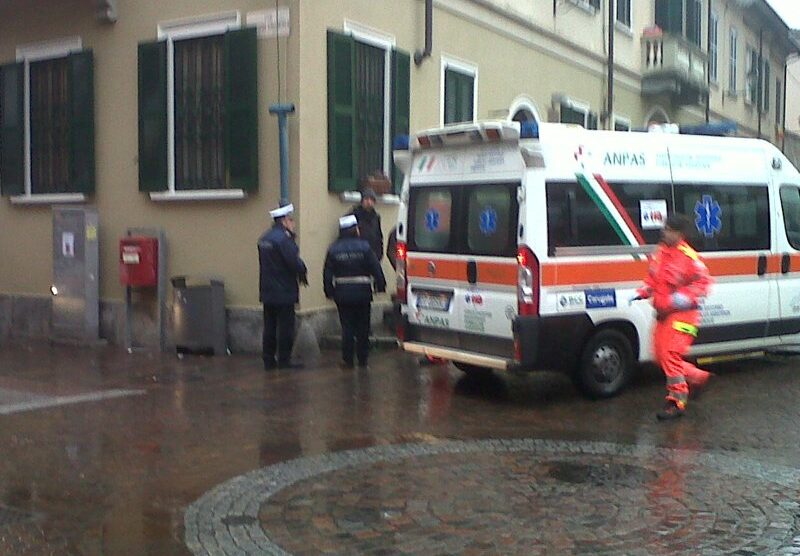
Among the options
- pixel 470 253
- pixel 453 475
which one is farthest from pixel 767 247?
pixel 453 475

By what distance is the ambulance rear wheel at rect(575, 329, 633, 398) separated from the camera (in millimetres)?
8594

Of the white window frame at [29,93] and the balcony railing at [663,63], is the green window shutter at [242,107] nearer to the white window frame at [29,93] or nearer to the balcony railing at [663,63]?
the white window frame at [29,93]

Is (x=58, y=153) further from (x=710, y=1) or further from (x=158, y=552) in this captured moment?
(x=710, y=1)

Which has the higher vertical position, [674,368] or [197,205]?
[197,205]

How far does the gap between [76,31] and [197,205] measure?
3.28 meters

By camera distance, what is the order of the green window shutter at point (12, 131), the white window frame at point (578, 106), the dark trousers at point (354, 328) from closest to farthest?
the dark trousers at point (354, 328) → the green window shutter at point (12, 131) → the white window frame at point (578, 106)

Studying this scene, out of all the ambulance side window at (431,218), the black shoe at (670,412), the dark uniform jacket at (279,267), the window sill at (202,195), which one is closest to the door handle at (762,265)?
the black shoe at (670,412)

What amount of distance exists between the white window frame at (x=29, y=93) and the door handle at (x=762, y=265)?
8595 millimetres

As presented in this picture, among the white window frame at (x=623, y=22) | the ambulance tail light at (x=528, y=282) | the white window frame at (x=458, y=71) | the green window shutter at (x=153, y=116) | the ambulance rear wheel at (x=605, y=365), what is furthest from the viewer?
the white window frame at (x=623, y=22)

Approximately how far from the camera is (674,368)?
7961 millimetres

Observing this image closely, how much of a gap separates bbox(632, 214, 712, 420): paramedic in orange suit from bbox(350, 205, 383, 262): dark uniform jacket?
399cm

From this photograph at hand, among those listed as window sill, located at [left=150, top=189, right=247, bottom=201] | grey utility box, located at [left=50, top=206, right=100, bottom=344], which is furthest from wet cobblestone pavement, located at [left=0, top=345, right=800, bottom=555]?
grey utility box, located at [left=50, top=206, right=100, bottom=344]

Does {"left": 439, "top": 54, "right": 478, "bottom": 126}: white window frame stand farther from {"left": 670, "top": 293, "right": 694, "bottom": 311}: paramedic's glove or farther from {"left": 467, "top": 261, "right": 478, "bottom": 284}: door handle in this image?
{"left": 670, "top": 293, "right": 694, "bottom": 311}: paramedic's glove

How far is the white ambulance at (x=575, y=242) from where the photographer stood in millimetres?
8219
